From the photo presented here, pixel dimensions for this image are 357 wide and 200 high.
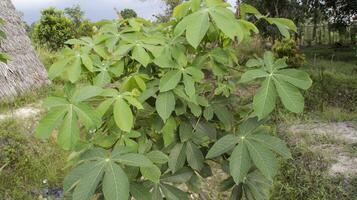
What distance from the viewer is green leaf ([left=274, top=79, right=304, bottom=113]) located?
1373mm

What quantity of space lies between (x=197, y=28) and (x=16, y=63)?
4.49m

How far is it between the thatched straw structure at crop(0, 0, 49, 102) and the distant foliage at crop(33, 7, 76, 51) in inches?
214

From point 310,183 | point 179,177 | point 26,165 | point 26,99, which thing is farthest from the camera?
point 26,99

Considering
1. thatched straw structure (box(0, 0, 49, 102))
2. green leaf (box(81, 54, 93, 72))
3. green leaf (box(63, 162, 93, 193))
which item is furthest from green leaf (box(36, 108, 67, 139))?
thatched straw structure (box(0, 0, 49, 102))

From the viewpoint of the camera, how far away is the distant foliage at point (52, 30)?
11336mm

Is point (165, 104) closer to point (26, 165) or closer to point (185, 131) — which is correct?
point (185, 131)

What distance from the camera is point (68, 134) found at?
128 cm

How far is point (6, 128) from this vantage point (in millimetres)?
4363

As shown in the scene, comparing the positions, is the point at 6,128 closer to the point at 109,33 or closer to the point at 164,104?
the point at 109,33

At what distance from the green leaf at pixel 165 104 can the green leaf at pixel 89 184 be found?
0.28 metres

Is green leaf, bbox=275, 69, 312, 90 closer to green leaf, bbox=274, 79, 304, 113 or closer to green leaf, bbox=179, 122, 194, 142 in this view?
green leaf, bbox=274, 79, 304, 113

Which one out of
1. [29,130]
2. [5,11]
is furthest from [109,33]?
[5,11]

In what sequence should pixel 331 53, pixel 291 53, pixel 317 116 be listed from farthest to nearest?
1. pixel 331 53
2. pixel 291 53
3. pixel 317 116

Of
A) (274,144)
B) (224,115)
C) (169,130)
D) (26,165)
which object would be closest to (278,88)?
(274,144)
